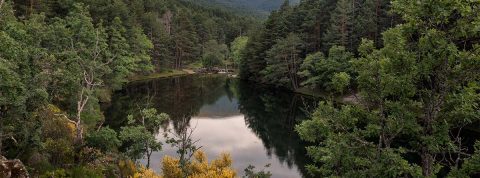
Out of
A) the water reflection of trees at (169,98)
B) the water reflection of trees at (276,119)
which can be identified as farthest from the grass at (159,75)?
the water reflection of trees at (276,119)

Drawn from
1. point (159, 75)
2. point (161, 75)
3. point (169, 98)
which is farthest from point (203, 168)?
point (161, 75)

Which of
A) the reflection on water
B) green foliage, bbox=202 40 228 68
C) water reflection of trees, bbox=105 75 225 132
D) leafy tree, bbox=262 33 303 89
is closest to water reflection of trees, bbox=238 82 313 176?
the reflection on water

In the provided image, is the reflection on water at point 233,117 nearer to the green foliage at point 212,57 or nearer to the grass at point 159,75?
the grass at point 159,75

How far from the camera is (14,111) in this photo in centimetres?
2197

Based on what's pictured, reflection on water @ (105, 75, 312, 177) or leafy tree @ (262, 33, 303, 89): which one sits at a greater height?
leafy tree @ (262, 33, 303, 89)

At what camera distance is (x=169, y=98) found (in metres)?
68.4

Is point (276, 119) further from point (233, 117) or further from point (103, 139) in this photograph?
point (103, 139)

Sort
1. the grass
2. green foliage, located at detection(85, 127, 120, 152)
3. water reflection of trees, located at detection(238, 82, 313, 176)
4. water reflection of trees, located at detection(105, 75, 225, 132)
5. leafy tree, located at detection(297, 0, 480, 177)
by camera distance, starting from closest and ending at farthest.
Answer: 1. leafy tree, located at detection(297, 0, 480, 177)
2. green foliage, located at detection(85, 127, 120, 152)
3. water reflection of trees, located at detection(238, 82, 313, 176)
4. water reflection of trees, located at detection(105, 75, 225, 132)
5. the grass

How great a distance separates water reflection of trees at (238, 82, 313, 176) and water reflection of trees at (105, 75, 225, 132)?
7.05m

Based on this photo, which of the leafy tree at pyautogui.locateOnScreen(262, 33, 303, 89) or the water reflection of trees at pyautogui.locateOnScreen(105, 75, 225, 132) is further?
the leafy tree at pyautogui.locateOnScreen(262, 33, 303, 89)

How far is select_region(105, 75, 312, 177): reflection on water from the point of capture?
1497 inches

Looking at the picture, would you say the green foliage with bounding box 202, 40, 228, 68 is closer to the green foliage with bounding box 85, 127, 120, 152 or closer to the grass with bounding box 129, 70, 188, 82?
the grass with bounding box 129, 70, 188, 82

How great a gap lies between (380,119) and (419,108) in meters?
1.40

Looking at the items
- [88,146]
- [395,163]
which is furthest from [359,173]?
[88,146]
